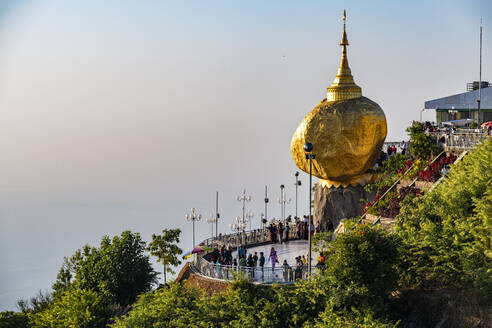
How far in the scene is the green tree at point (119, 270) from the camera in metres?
30.8

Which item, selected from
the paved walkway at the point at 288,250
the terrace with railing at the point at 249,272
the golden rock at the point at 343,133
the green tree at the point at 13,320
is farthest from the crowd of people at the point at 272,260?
the green tree at the point at 13,320

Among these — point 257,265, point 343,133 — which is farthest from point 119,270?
point 343,133

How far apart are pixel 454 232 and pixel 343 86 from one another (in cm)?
1338

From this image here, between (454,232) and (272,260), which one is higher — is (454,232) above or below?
above

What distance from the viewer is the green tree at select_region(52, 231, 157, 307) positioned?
30781 millimetres

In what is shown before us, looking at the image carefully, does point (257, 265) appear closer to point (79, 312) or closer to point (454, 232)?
point (79, 312)

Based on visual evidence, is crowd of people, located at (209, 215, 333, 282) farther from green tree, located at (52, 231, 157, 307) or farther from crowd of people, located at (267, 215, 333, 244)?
green tree, located at (52, 231, 157, 307)

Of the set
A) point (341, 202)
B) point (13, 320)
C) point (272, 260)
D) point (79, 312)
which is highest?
point (341, 202)

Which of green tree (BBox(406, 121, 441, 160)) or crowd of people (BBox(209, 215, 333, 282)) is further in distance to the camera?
green tree (BBox(406, 121, 441, 160))

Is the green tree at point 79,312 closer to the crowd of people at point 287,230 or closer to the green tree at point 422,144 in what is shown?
the crowd of people at point 287,230

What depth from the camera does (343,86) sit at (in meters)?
33.8

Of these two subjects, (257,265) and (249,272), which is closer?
(249,272)

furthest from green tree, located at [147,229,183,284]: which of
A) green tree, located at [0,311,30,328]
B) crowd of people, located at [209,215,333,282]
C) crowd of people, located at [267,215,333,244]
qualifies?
green tree, located at [0,311,30,328]

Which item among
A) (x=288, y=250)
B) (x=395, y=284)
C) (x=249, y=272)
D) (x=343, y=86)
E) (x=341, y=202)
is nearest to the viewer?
(x=395, y=284)
